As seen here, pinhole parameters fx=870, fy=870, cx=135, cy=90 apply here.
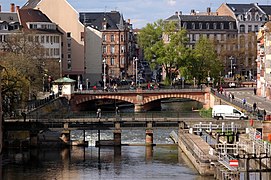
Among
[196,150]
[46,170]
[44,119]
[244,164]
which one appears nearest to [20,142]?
Result: [44,119]

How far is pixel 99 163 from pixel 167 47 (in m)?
87.0

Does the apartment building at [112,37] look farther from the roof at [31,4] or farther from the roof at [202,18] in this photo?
the roof at [202,18]

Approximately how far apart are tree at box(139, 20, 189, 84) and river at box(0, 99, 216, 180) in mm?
71738

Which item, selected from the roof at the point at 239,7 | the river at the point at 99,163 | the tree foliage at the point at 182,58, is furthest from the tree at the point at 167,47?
the river at the point at 99,163

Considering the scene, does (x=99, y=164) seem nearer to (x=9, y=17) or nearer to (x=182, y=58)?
(x=9, y=17)

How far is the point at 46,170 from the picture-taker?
6544 centimetres

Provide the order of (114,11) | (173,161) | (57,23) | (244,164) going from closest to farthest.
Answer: (244,164)
(173,161)
(57,23)
(114,11)

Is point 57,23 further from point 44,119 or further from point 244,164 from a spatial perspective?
point 244,164

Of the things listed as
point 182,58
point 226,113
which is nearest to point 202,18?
point 182,58

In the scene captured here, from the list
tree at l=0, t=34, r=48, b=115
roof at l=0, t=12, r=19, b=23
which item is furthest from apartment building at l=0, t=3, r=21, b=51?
tree at l=0, t=34, r=48, b=115

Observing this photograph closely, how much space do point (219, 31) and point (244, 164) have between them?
5237 inches

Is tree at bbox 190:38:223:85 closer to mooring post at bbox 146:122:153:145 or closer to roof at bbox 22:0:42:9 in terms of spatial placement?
roof at bbox 22:0:42:9

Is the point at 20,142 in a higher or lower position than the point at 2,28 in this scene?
lower

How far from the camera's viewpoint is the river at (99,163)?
6275cm
